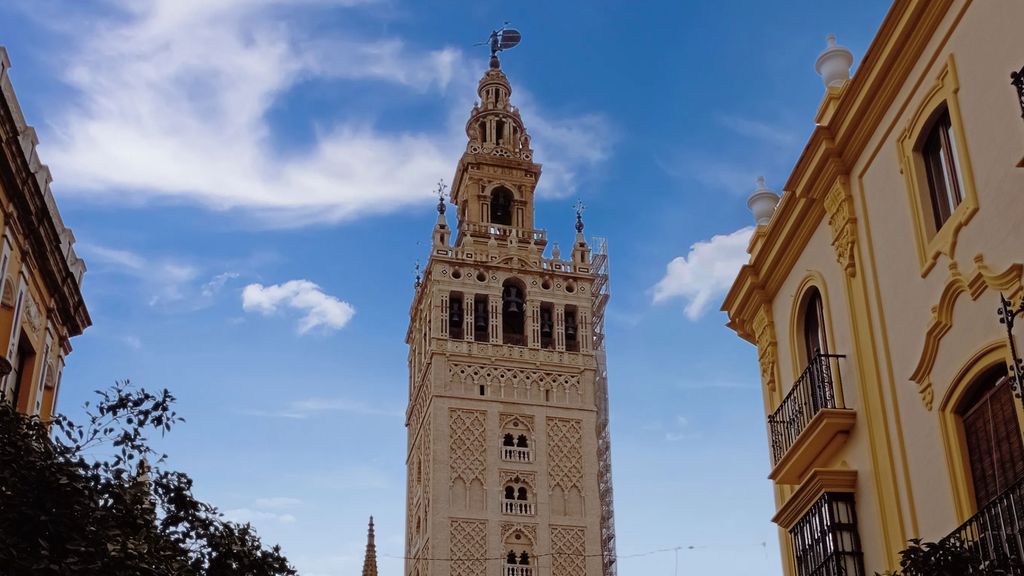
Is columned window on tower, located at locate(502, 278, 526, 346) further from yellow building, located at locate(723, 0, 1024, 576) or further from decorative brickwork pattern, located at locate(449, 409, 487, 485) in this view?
yellow building, located at locate(723, 0, 1024, 576)

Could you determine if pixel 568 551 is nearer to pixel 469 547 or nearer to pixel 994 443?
pixel 469 547

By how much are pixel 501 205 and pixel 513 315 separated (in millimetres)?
5511

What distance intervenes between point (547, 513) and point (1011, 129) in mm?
32538

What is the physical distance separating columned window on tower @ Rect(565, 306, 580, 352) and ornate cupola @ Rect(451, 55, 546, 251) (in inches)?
119

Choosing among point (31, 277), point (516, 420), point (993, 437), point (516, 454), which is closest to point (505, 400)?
point (516, 420)

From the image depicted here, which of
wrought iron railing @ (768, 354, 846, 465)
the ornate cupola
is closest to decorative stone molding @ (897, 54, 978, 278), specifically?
wrought iron railing @ (768, 354, 846, 465)

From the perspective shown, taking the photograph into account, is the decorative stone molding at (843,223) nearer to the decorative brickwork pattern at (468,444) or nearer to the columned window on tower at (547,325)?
the decorative brickwork pattern at (468,444)

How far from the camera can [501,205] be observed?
49.4 m

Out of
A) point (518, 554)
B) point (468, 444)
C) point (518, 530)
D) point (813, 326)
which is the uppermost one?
point (468, 444)

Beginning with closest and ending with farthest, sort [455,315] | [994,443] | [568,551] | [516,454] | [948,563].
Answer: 1. [948,563]
2. [994,443]
3. [568,551]
4. [516,454]
5. [455,315]

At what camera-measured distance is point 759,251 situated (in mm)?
15969

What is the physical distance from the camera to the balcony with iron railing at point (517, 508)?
41.6 meters

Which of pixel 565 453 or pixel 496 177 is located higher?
pixel 496 177

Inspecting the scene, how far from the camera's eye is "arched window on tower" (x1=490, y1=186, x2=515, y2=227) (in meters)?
49.0
